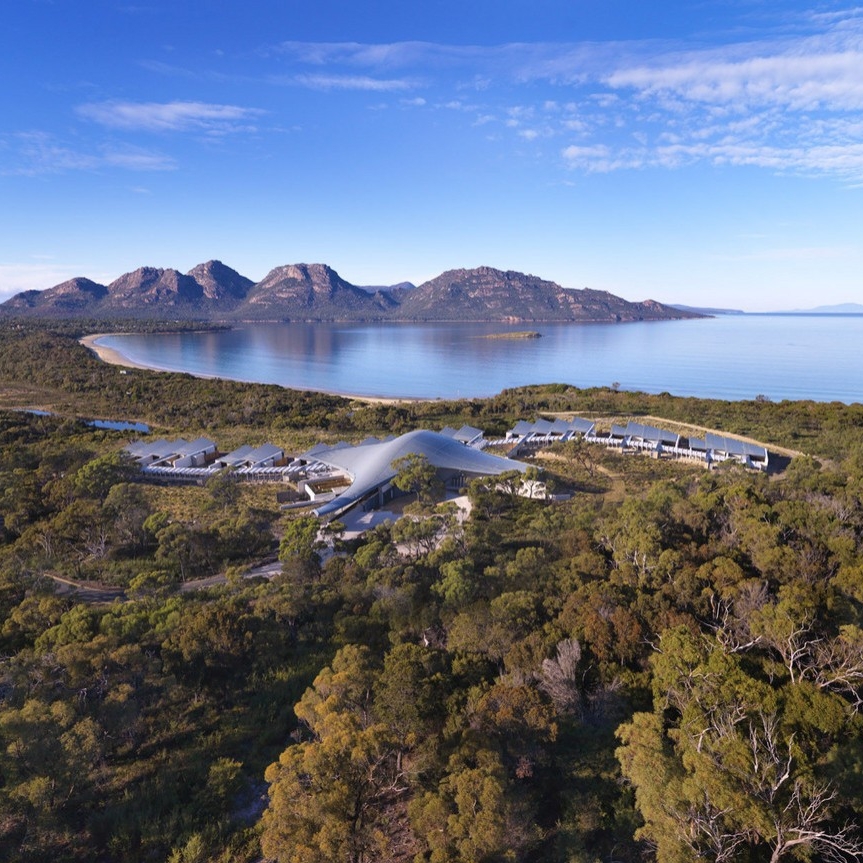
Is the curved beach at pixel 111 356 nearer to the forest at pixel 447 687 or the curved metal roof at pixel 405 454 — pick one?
the curved metal roof at pixel 405 454

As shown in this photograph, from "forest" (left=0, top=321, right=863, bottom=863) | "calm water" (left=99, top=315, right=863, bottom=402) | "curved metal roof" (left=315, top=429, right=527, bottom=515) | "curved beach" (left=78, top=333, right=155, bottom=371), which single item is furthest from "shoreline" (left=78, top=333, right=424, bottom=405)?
"forest" (left=0, top=321, right=863, bottom=863)

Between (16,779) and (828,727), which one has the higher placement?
(828,727)

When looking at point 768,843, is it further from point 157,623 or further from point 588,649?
point 157,623

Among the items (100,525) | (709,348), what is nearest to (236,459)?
(100,525)

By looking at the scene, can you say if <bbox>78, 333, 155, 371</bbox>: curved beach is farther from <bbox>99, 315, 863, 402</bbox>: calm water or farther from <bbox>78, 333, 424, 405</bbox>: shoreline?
<bbox>99, 315, 863, 402</bbox>: calm water

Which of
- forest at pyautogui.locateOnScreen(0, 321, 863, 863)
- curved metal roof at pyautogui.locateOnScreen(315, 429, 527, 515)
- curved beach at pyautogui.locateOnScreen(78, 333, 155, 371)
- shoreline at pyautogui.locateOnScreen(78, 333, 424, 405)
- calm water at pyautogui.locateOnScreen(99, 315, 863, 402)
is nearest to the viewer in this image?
forest at pyautogui.locateOnScreen(0, 321, 863, 863)

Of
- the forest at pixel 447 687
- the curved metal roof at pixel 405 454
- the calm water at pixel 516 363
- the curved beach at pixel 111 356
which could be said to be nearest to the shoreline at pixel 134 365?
the curved beach at pixel 111 356
